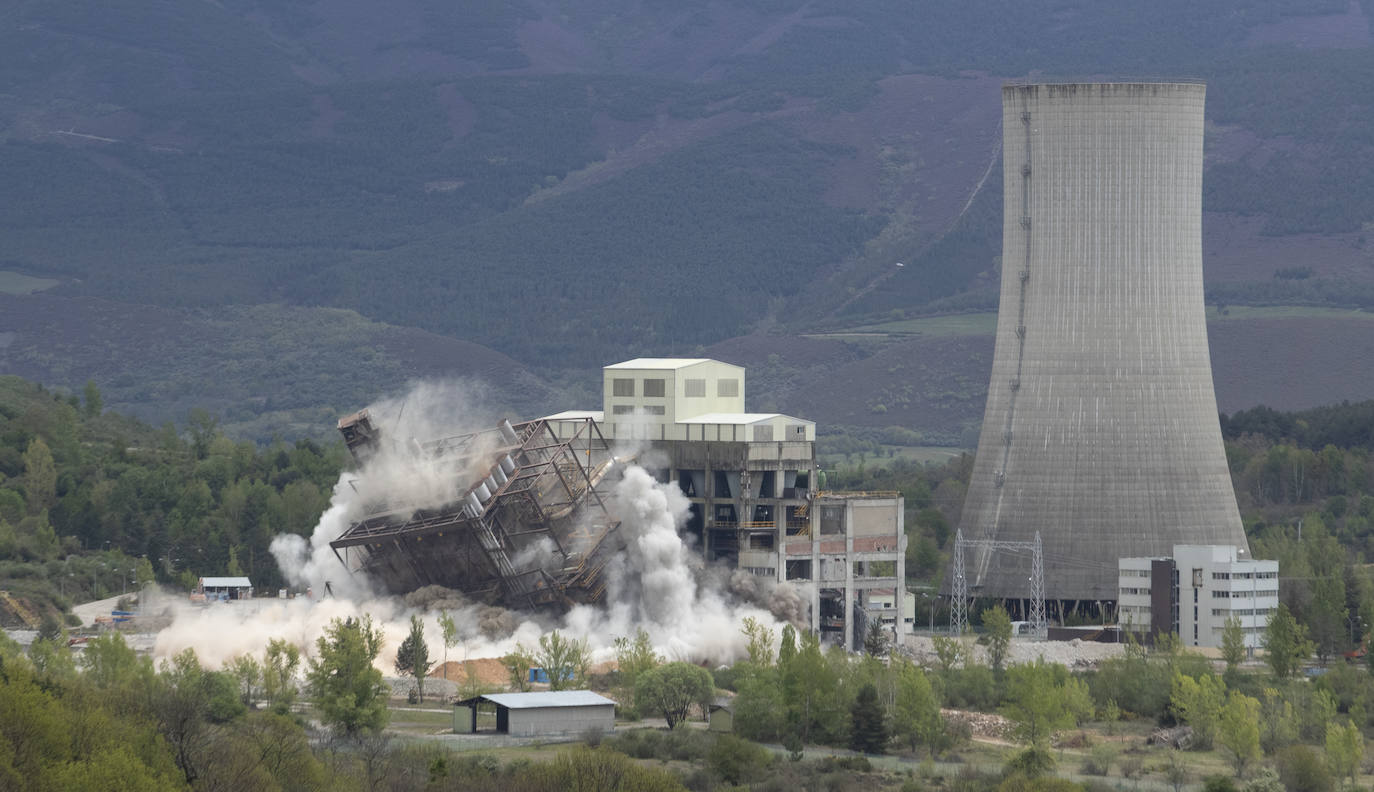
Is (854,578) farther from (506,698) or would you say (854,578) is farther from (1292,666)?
(506,698)

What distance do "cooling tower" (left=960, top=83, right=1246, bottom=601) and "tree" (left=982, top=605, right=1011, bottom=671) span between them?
7.79 m

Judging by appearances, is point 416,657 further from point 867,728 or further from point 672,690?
point 867,728

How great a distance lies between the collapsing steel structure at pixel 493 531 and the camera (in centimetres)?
9012

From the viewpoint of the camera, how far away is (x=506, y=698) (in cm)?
7144

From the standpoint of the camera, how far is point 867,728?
7075 cm

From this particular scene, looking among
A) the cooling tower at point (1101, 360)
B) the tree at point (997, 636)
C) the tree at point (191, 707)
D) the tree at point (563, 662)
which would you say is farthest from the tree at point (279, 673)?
the cooling tower at point (1101, 360)

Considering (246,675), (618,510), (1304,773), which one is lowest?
(1304,773)

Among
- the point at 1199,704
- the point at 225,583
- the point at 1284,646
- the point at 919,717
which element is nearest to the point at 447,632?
the point at 919,717

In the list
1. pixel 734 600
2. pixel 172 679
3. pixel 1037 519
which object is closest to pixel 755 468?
pixel 734 600

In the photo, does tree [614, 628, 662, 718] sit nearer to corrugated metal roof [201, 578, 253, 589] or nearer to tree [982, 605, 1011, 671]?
tree [982, 605, 1011, 671]

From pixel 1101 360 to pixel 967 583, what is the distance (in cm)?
1113

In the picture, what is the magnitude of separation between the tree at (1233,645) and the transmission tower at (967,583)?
10704mm

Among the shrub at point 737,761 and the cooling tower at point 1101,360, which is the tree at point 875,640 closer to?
the cooling tower at point 1101,360

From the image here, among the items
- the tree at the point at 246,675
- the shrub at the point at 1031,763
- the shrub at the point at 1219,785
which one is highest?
the tree at the point at 246,675
